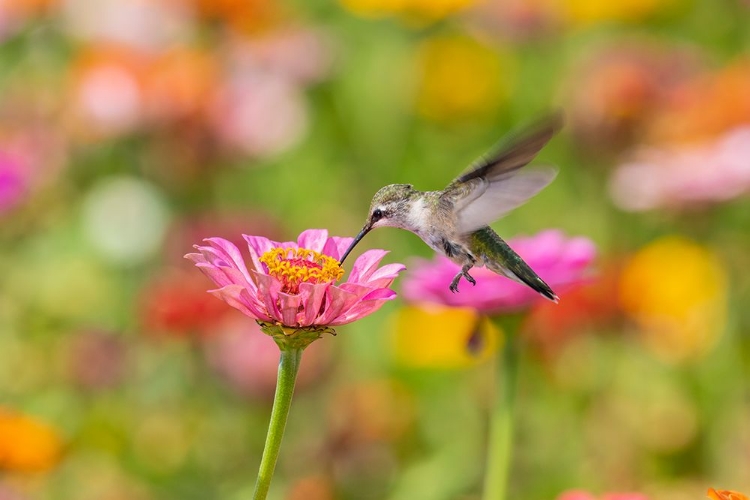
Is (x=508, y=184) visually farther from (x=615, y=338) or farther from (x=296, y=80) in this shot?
(x=296, y=80)

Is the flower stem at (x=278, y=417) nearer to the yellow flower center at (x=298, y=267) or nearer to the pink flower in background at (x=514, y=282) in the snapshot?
the yellow flower center at (x=298, y=267)

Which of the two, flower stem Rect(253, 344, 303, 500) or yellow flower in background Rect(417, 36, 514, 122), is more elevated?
yellow flower in background Rect(417, 36, 514, 122)

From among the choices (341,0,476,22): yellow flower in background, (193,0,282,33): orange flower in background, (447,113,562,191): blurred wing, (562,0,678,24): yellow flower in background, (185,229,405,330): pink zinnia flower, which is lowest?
(185,229,405,330): pink zinnia flower

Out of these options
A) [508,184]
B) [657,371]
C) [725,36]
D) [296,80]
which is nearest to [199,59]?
[296,80]

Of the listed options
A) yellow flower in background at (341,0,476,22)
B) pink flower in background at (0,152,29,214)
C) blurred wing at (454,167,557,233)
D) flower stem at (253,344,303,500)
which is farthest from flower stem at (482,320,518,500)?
yellow flower in background at (341,0,476,22)

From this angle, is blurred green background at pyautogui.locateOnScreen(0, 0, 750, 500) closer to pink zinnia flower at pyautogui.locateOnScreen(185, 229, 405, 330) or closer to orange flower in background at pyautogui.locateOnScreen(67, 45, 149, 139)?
orange flower in background at pyautogui.locateOnScreen(67, 45, 149, 139)

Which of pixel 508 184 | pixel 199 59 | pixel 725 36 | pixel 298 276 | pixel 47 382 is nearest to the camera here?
pixel 298 276

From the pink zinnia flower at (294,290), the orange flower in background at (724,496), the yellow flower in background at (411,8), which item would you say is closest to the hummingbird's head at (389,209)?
the pink zinnia flower at (294,290)
